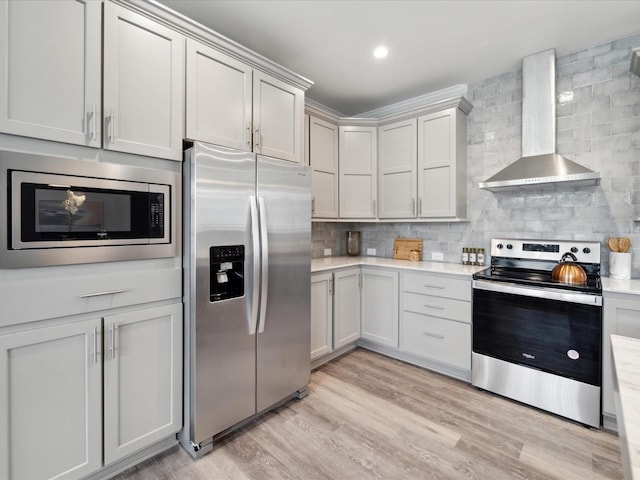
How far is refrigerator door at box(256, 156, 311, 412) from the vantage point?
Result: 2.07m

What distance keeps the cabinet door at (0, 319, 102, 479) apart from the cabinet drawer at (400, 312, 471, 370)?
2.41 m

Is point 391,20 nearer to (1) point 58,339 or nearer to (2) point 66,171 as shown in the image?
(2) point 66,171

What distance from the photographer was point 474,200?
3.16m

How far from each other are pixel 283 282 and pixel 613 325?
2.16 m

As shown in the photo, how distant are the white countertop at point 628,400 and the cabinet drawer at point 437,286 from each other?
1.33 metres

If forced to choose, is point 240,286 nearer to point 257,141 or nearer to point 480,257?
point 257,141

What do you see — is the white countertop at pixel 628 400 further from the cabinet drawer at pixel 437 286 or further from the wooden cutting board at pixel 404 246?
the wooden cutting board at pixel 404 246

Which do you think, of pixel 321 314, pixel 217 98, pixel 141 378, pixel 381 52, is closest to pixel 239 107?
pixel 217 98

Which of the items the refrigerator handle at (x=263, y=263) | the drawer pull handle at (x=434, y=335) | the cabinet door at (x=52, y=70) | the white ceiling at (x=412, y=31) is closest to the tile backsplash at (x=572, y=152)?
the white ceiling at (x=412, y=31)

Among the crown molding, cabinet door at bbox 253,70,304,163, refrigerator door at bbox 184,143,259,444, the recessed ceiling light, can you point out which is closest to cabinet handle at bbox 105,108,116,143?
refrigerator door at bbox 184,143,259,444

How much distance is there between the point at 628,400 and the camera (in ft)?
2.68

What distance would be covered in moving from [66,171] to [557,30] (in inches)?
130

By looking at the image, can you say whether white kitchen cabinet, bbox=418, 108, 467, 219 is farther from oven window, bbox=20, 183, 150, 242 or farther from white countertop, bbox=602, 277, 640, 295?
oven window, bbox=20, 183, 150, 242

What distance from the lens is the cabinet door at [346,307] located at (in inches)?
118
